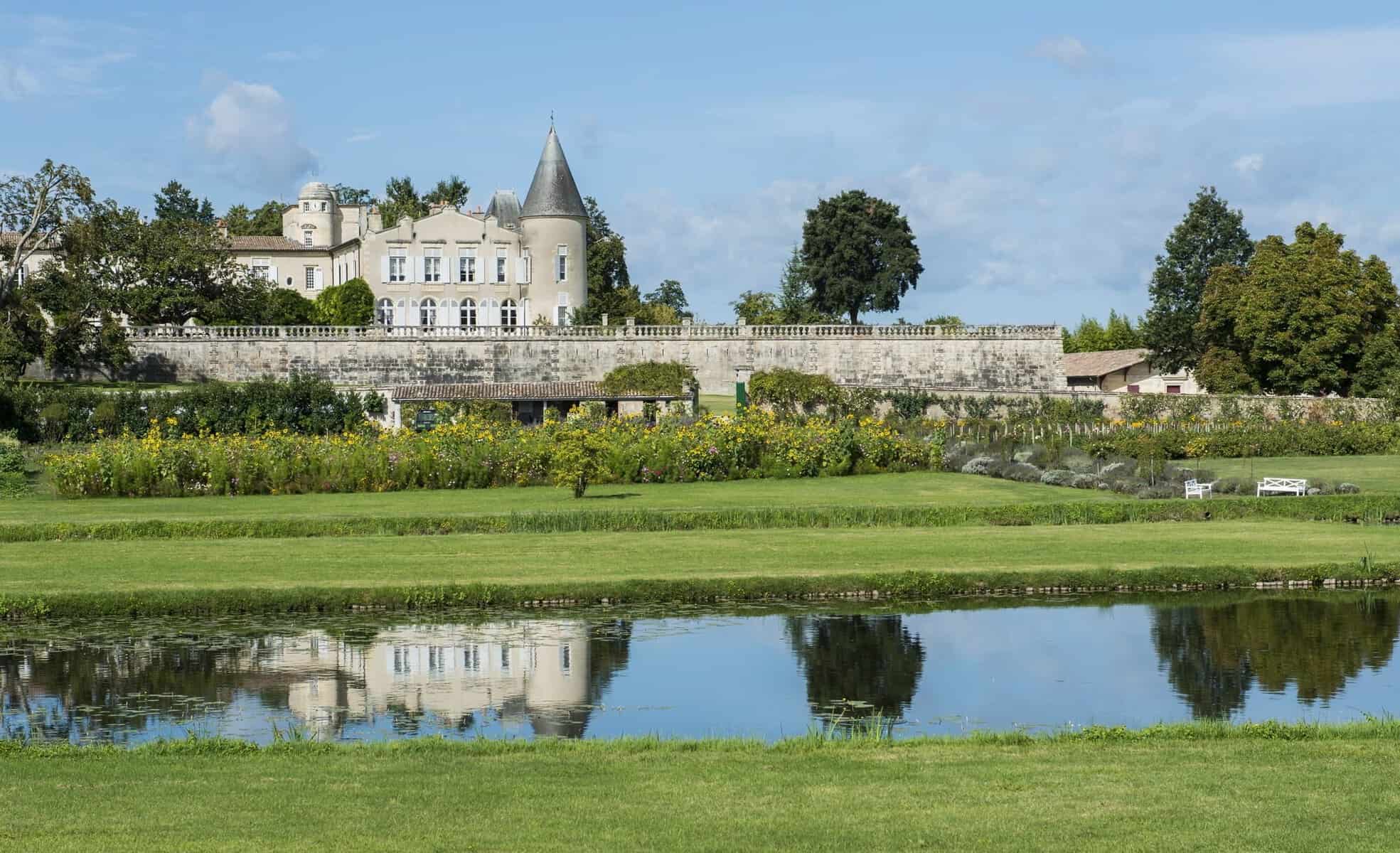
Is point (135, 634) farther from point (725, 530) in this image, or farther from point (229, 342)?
point (229, 342)

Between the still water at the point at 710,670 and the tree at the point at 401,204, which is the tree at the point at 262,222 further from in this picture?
the still water at the point at 710,670

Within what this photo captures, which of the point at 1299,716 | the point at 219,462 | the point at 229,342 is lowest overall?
the point at 1299,716

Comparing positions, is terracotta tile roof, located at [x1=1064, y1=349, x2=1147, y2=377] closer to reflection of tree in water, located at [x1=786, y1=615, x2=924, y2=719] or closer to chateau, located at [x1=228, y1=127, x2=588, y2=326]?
chateau, located at [x1=228, y1=127, x2=588, y2=326]

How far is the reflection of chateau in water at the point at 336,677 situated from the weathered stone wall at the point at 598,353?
49021 millimetres

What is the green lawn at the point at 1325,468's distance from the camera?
117 ft

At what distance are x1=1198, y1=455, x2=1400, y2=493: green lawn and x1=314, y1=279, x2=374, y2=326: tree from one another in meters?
44.2

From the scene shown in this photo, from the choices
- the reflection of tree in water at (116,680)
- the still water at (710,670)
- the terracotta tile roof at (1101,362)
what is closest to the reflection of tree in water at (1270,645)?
the still water at (710,670)

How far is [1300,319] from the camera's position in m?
65.8

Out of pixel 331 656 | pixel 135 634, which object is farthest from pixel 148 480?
pixel 331 656

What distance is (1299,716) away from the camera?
47.1 feet

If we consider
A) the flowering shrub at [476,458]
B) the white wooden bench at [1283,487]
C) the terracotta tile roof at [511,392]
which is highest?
the terracotta tile roof at [511,392]

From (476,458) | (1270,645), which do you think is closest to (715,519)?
(476,458)

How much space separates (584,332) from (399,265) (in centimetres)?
1214

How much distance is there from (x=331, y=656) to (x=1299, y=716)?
373 inches
